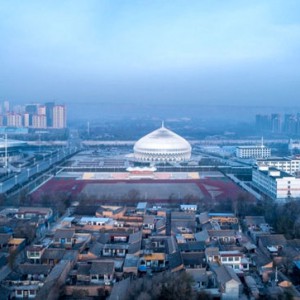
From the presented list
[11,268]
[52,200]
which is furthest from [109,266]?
[52,200]

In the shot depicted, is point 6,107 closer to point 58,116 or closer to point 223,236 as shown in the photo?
point 58,116

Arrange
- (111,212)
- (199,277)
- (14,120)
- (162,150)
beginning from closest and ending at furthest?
(199,277) → (111,212) → (162,150) → (14,120)

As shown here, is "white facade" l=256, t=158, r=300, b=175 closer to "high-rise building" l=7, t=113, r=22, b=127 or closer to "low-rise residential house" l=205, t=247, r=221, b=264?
"low-rise residential house" l=205, t=247, r=221, b=264

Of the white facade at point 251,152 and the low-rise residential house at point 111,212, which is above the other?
the white facade at point 251,152

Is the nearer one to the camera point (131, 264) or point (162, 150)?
point (131, 264)

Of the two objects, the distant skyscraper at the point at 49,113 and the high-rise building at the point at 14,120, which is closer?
the high-rise building at the point at 14,120

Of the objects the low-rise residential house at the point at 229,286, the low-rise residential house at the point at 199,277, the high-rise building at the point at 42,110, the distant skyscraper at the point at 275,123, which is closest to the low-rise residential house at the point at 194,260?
the low-rise residential house at the point at 199,277

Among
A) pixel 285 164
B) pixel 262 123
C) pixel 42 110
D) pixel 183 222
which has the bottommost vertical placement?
pixel 183 222

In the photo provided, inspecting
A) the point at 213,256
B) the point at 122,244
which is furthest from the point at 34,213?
the point at 213,256

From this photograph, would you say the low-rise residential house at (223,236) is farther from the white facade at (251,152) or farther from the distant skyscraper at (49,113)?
the distant skyscraper at (49,113)

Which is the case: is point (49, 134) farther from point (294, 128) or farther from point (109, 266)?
point (109, 266)
